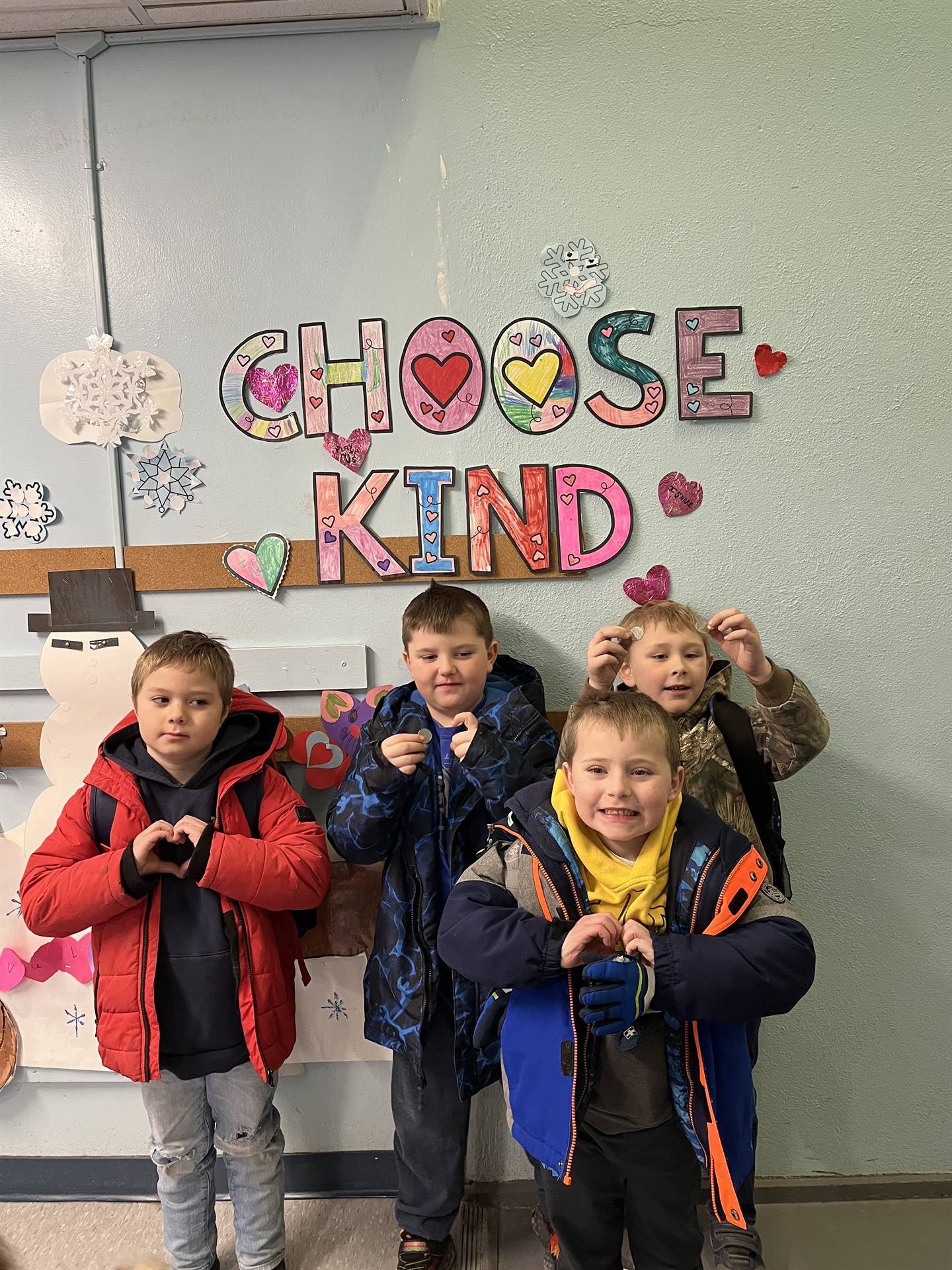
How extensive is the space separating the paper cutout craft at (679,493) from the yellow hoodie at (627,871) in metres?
0.70

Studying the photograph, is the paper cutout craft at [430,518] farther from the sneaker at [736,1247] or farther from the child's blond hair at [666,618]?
the sneaker at [736,1247]

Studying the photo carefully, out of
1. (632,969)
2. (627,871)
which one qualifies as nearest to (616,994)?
(632,969)

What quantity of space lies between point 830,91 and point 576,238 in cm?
56

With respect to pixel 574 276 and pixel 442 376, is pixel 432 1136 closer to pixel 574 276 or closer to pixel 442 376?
pixel 442 376

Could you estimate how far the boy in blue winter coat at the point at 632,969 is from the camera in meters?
1.18

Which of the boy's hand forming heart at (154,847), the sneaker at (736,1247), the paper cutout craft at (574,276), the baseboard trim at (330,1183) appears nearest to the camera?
the sneaker at (736,1247)

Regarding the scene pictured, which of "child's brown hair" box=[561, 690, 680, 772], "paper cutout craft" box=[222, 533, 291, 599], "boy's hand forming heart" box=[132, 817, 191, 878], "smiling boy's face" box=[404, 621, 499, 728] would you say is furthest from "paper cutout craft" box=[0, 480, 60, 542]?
"child's brown hair" box=[561, 690, 680, 772]

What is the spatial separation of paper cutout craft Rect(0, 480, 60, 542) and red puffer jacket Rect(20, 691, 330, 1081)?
526mm

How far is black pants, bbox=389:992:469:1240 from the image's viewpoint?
165 cm

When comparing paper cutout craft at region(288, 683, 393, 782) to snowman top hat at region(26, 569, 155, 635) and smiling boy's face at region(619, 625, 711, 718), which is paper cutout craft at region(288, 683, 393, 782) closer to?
snowman top hat at region(26, 569, 155, 635)

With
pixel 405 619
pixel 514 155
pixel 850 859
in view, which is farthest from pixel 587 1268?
→ pixel 514 155

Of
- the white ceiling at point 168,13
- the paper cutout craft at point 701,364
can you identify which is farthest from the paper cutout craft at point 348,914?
the white ceiling at point 168,13

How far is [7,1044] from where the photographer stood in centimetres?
191

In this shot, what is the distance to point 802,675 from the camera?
70.8 inches
